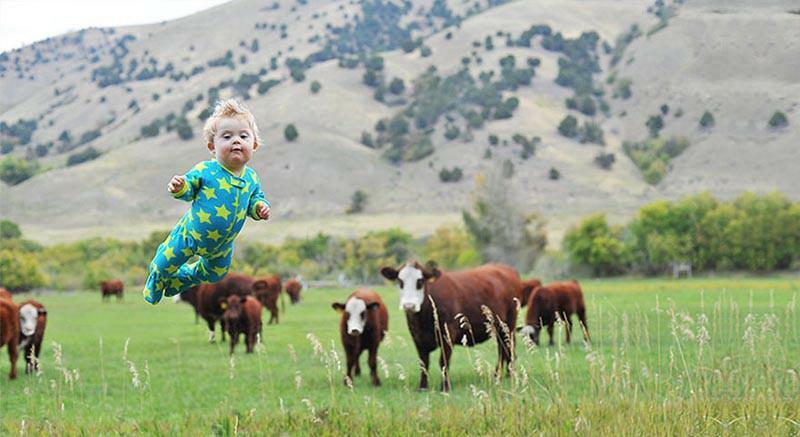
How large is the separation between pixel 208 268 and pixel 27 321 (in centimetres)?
1253

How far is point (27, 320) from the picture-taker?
17125 mm

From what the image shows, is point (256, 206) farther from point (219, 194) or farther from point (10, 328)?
point (10, 328)

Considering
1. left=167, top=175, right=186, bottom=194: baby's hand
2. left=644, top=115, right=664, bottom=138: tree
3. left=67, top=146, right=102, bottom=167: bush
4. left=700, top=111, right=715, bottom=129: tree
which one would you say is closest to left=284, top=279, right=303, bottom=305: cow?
left=700, top=111, right=715, bottom=129: tree

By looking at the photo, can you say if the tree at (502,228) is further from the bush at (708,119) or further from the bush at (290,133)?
the bush at (290,133)

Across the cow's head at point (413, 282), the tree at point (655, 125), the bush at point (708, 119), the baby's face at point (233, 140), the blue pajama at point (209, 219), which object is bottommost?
the cow's head at point (413, 282)

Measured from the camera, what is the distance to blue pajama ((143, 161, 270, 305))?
564 centimetres

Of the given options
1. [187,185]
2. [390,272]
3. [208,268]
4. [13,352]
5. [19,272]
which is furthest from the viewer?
[19,272]

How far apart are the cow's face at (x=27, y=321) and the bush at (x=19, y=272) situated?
55.5 m

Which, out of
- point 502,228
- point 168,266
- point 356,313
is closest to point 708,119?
point 502,228

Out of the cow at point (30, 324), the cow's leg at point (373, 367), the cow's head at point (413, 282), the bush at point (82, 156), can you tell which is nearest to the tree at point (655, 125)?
the cow's leg at point (373, 367)

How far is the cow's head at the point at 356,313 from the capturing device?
15531mm

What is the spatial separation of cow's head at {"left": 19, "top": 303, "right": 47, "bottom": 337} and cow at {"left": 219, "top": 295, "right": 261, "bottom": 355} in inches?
189

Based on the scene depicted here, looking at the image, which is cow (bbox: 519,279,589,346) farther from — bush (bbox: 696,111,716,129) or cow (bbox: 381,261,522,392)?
bush (bbox: 696,111,716,129)

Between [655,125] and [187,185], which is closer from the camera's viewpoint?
[187,185]
